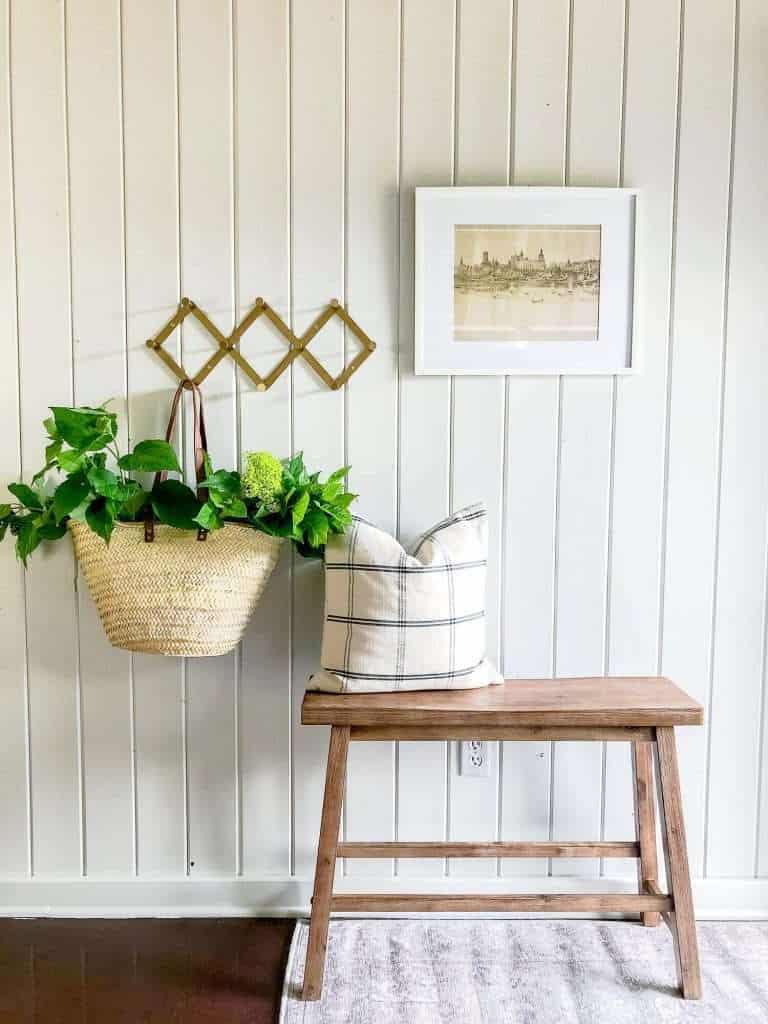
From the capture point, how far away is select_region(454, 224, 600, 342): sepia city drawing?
6.01 ft

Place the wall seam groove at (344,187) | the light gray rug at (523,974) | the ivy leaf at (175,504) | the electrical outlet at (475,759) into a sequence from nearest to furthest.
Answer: the light gray rug at (523,974)
the ivy leaf at (175,504)
the wall seam groove at (344,187)
the electrical outlet at (475,759)

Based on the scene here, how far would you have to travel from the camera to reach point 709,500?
191 centimetres

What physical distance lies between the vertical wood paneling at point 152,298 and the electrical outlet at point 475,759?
25.7 inches

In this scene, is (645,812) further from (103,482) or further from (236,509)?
(103,482)

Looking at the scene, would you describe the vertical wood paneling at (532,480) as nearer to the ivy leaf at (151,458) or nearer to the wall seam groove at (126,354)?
the ivy leaf at (151,458)

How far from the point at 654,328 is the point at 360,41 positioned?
898 mm

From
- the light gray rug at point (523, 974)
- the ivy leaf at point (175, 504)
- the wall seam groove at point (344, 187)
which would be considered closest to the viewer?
the light gray rug at point (523, 974)

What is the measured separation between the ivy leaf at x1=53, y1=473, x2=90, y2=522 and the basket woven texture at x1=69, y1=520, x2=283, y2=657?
111 millimetres

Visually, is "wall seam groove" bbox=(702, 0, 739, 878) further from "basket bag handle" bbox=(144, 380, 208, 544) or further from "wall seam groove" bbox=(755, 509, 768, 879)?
"basket bag handle" bbox=(144, 380, 208, 544)

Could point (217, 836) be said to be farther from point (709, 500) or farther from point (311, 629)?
point (709, 500)

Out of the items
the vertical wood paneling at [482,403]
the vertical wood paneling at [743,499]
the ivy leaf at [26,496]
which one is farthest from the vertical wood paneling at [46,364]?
the vertical wood paneling at [743,499]

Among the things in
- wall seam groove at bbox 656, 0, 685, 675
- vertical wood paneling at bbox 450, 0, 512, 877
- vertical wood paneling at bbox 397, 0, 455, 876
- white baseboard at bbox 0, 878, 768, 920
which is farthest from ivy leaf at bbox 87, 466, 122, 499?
wall seam groove at bbox 656, 0, 685, 675

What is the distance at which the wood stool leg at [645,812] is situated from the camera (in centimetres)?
182

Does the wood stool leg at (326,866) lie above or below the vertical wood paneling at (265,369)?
below
